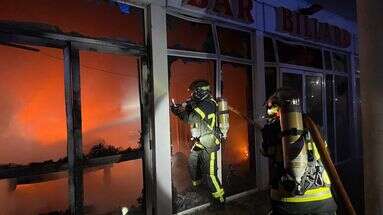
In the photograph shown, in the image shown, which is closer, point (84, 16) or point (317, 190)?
point (317, 190)

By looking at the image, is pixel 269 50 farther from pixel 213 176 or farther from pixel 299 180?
pixel 299 180

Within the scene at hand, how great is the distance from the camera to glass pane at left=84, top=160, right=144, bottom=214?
4992mm

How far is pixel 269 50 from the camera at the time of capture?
8.14m

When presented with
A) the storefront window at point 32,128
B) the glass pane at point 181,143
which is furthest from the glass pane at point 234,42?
the storefront window at point 32,128

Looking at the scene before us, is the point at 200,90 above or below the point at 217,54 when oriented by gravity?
A: below

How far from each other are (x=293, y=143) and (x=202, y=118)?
2.83 m

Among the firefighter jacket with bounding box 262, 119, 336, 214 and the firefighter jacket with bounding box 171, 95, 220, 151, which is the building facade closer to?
the firefighter jacket with bounding box 171, 95, 220, 151

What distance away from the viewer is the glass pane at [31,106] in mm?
4152

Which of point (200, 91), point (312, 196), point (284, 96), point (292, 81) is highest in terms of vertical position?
point (292, 81)

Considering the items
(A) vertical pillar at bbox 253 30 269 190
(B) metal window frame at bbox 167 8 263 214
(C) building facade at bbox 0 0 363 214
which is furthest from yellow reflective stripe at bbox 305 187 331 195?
(A) vertical pillar at bbox 253 30 269 190

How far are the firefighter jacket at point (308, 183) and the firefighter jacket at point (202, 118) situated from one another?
2370mm

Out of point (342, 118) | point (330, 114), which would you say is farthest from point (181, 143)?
point (342, 118)

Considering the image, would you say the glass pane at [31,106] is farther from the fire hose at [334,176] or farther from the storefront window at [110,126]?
the fire hose at [334,176]

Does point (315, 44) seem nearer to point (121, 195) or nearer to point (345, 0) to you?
point (345, 0)
